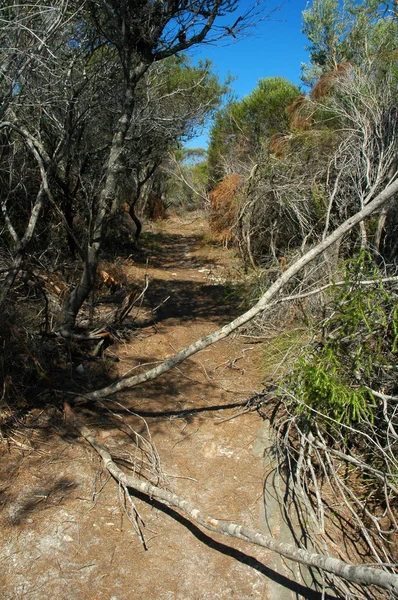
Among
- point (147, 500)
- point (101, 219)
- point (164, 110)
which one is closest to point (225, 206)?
point (164, 110)

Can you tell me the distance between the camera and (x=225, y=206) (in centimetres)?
1177

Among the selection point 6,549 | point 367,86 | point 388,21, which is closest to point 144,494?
point 6,549

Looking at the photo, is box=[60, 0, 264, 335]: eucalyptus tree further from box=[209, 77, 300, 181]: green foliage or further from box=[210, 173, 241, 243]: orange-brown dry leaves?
box=[209, 77, 300, 181]: green foliage

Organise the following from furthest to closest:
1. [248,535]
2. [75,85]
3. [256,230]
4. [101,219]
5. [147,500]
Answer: [256,230]
[75,85]
[101,219]
[147,500]
[248,535]

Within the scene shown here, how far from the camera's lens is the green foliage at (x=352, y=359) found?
11.5 feet

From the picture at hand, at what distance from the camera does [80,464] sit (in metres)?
3.59

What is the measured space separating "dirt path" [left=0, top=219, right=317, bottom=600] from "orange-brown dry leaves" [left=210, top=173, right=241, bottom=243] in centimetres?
585

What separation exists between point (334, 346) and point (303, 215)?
4.39 m

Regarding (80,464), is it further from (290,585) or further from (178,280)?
(178,280)

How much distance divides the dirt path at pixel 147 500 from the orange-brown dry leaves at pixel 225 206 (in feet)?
19.2

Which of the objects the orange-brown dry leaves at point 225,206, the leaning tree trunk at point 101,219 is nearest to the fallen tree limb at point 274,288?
the leaning tree trunk at point 101,219

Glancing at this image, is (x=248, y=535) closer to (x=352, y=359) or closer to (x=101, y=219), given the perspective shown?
(x=352, y=359)

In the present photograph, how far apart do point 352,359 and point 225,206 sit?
27.5 feet

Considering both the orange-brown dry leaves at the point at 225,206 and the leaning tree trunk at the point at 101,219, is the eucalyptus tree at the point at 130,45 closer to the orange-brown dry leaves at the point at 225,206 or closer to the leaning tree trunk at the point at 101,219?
the leaning tree trunk at the point at 101,219
